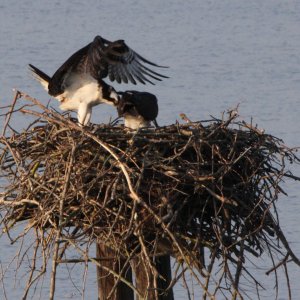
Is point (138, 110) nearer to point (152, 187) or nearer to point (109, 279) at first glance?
point (109, 279)

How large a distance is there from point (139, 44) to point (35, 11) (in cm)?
434

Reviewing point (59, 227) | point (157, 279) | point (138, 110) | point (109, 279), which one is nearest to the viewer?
point (59, 227)

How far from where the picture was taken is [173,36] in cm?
1666

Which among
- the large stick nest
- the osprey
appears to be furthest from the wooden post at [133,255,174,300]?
the osprey

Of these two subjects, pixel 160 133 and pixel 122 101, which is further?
pixel 122 101

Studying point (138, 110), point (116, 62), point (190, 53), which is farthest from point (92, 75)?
point (190, 53)

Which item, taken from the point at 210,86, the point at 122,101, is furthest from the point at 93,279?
the point at 210,86

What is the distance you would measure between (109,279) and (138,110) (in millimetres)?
1206

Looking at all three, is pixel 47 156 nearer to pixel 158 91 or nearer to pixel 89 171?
pixel 89 171

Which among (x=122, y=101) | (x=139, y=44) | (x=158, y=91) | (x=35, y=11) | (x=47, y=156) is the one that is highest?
(x=35, y=11)

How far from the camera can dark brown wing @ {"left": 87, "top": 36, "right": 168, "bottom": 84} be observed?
7.52 meters

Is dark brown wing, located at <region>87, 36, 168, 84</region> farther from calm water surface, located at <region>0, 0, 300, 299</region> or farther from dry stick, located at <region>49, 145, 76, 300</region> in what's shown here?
calm water surface, located at <region>0, 0, 300, 299</region>

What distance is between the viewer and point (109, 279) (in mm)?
6684

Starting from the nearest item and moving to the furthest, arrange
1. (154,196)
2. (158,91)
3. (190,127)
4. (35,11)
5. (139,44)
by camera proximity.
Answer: (154,196), (190,127), (158,91), (139,44), (35,11)
